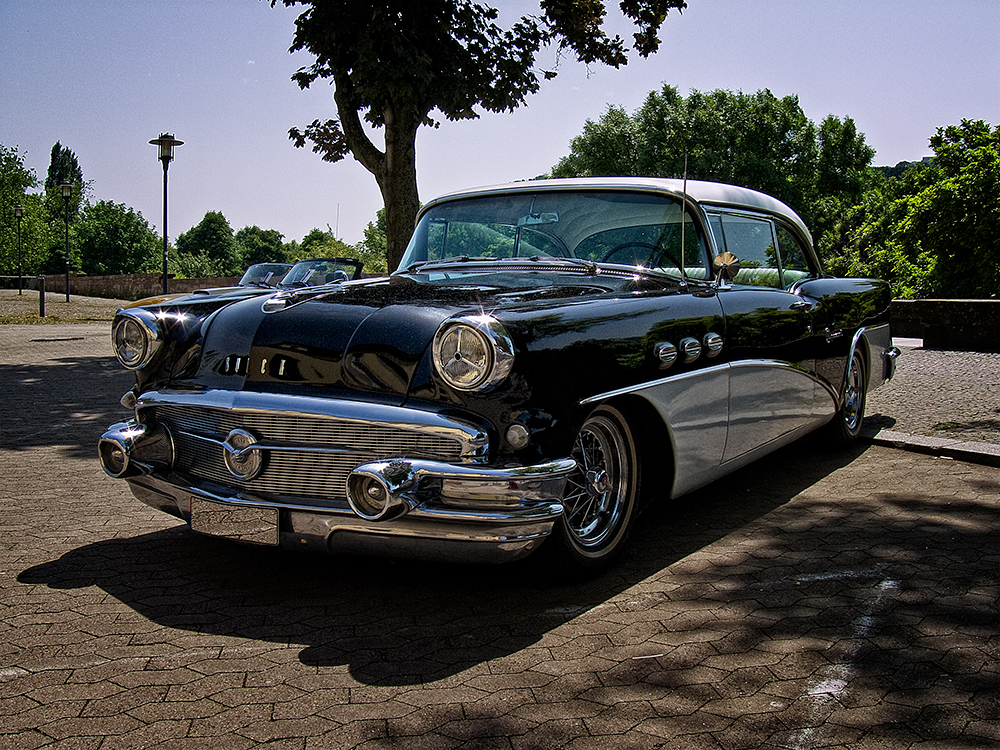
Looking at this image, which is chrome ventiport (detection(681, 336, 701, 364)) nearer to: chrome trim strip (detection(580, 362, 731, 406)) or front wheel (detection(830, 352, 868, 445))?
chrome trim strip (detection(580, 362, 731, 406))

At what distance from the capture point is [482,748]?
2209 millimetres

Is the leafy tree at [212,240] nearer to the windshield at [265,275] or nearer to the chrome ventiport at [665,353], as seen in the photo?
the windshield at [265,275]

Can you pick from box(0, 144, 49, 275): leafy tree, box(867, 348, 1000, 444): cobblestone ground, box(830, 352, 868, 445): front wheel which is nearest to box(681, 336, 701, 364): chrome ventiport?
box(830, 352, 868, 445): front wheel

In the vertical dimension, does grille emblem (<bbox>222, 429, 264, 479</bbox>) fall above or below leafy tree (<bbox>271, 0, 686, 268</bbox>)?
below

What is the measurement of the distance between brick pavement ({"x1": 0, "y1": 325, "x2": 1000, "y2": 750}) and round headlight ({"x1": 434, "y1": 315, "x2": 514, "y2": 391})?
81 centimetres

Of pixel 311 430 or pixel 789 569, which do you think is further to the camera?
pixel 789 569

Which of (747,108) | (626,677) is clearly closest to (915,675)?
(626,677)

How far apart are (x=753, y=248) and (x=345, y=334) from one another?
8.74 feet

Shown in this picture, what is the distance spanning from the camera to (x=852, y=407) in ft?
20.1

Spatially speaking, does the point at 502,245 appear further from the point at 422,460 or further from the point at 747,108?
the point at 747,108

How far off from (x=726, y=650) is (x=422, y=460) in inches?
43.5

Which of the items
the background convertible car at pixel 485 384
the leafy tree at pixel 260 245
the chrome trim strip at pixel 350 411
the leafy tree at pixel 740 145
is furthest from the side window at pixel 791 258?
the leafy tree at pixel 260 245

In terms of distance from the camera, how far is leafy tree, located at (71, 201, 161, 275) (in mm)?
75750

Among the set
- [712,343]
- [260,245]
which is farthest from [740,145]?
[260,245]
